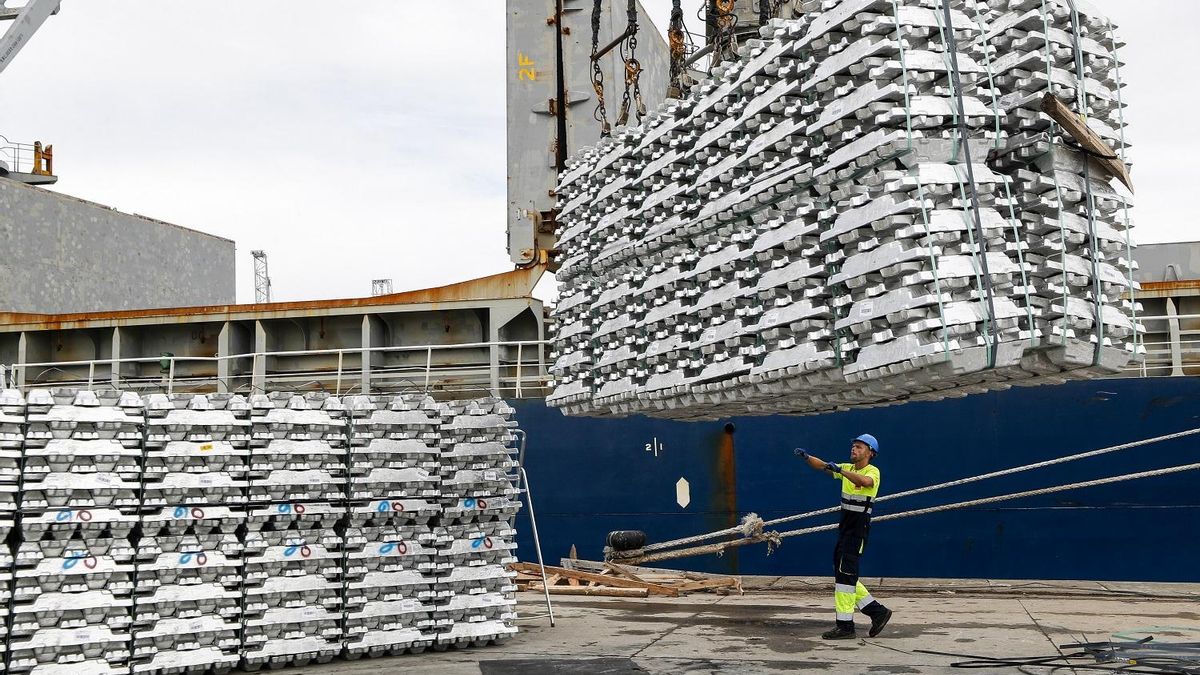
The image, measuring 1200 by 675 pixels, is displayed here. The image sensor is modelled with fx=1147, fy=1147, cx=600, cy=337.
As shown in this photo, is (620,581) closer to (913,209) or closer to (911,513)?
(911,513)

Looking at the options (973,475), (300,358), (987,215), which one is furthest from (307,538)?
(300,358)

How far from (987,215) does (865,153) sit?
0.73 m

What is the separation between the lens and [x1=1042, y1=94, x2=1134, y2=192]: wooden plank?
243 inches

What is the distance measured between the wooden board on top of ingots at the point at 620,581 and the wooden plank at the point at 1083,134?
683 cm

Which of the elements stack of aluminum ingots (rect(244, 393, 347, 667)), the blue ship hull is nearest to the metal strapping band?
stack of aluminum ingots (rect(244, 393, 347, 667))

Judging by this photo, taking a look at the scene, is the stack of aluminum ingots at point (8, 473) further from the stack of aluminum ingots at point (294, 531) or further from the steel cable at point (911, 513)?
the steel cable at point (911, 513)

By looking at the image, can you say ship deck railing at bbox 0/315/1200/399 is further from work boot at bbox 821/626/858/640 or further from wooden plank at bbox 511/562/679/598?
work boot at bbox 821/626/858/640

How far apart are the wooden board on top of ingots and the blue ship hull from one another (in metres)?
1.05

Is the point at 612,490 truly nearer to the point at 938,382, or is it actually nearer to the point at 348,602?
the point at 348,602

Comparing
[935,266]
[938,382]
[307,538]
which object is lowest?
[307,538]

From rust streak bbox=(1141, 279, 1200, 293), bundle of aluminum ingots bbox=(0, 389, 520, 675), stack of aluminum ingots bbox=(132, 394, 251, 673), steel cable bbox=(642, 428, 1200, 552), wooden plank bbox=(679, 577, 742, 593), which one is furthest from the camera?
rust streak bbox=(1141, 279, 1200, 293)

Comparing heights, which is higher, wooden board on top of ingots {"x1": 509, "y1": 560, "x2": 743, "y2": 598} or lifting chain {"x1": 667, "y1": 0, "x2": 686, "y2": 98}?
lifting chain {"x1": 667, "y1": 0, "x2": 686, "y2": 98}

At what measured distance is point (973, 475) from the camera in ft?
42.8

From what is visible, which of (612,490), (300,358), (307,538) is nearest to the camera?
(307,538)
